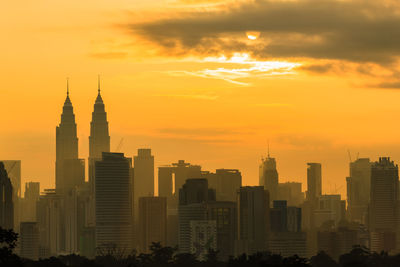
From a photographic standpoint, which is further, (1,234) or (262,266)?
(262,266)

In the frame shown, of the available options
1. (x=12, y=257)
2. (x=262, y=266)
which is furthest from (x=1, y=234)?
(x=262, y=266)

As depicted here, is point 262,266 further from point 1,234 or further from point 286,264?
point 1,234

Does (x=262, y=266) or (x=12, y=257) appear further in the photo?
(x=262, y=266)

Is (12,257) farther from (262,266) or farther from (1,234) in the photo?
(262,266)

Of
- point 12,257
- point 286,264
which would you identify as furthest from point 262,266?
point 12,257

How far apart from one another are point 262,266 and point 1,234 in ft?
181

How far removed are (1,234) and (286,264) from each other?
61.5m

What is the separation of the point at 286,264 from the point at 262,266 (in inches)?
247

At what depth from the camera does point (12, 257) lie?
10919 centimetres

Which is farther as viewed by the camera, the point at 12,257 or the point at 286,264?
the point at 286,264

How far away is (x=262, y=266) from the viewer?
6058 inches

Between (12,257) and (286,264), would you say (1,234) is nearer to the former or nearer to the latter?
(12,257)

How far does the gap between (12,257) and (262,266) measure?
5148cm

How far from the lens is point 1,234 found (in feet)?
346
